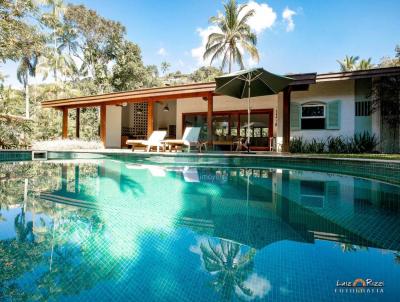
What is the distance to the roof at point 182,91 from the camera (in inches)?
374

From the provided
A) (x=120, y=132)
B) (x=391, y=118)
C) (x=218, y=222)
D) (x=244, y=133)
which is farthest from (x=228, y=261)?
(x=120, y=132)

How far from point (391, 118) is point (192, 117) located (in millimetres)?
9571

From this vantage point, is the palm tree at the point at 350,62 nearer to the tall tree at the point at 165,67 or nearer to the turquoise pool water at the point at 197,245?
the tall tree at the point at 165,67

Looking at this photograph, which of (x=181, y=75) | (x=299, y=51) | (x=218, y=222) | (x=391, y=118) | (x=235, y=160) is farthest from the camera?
(x=181, y=75)

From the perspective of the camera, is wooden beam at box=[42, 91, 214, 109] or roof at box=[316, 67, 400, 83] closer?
roof at box=[316, 67, 400, 83]

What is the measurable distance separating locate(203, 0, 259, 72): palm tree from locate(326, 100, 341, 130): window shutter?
11676mm

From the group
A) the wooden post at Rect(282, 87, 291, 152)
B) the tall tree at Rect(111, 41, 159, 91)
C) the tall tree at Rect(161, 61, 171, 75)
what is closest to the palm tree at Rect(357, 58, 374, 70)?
the tall tree at Rect(111, 41, 159, 91)

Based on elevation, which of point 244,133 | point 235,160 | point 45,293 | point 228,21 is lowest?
point 45,293

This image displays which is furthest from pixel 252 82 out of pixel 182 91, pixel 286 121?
pixel 182 91

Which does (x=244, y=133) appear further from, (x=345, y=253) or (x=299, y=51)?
(x=299, y=51)

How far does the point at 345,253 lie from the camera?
2406mm

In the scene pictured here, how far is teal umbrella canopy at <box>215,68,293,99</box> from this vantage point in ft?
29.8

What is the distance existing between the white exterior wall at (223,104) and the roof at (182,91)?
285cm

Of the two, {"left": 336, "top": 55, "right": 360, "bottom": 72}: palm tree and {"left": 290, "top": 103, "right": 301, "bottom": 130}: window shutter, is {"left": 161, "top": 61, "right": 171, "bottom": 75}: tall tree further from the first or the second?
{"left": 290, "top": 103, "right": 301, "bottom": 130}: window shutter
